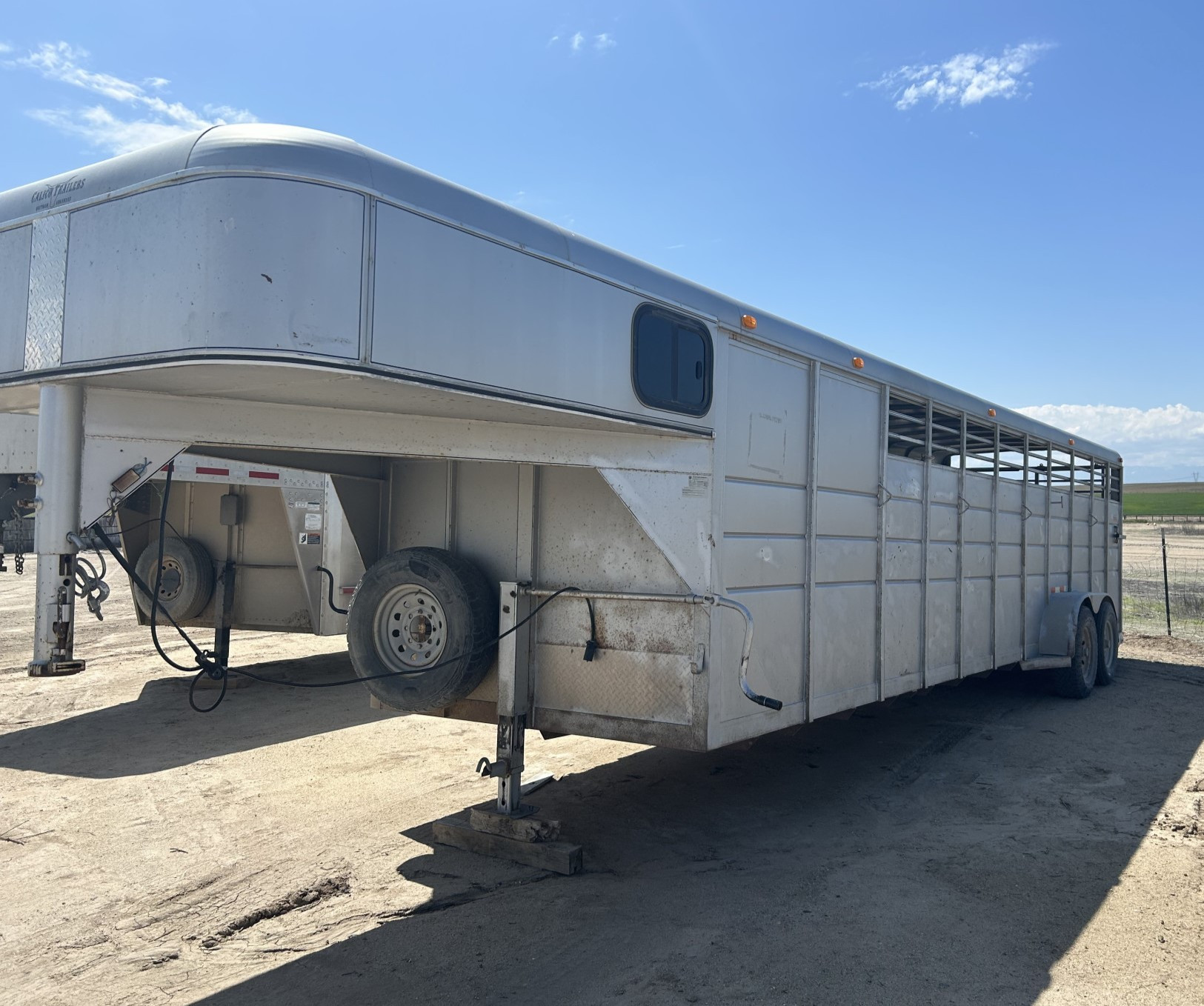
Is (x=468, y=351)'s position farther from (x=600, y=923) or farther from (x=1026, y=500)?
(x=1026, y=500)

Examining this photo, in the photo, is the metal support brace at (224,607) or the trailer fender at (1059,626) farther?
the trailer fender at (1059,626)

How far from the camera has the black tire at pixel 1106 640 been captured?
9961mm

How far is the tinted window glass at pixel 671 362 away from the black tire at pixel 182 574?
5966 millimetres

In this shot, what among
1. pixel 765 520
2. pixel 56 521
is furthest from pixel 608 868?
pixel 56 521

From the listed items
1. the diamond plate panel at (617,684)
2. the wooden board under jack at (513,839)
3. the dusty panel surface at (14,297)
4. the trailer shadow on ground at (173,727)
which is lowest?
the trailer shadow on ground at (173,727)

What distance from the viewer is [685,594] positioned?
4.49 m

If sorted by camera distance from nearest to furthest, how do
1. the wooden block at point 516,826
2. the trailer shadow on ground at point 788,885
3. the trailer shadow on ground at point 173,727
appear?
the trailer shadow on ground at point 788,885 → the wooden block at point 516,826 → the trailer shadow on ground at point 173,727

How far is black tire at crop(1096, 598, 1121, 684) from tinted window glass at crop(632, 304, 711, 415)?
7.32 meters

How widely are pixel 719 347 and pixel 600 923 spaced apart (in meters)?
2.76

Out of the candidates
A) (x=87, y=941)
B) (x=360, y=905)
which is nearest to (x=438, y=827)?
(x=360, y=905)

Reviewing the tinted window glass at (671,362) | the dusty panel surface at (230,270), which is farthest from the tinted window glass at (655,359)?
the dusty panel surface at (230,270)

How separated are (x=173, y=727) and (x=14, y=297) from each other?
512 cm

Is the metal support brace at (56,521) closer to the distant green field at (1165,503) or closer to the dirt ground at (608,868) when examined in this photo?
the dirt ground at (608,868)

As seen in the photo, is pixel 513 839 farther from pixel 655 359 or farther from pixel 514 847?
pixel 655 359
